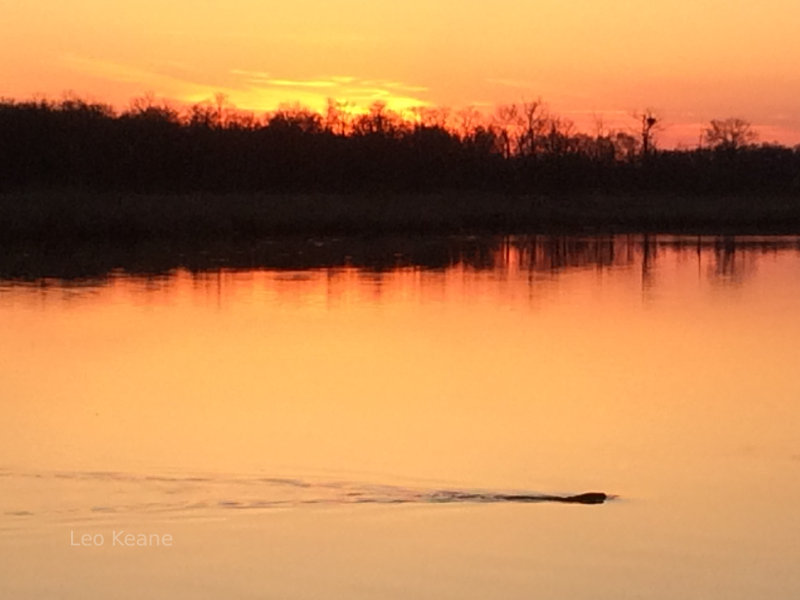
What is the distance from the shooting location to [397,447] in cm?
845

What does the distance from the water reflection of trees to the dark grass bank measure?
156 centimetres

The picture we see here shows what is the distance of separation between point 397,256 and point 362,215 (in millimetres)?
8834

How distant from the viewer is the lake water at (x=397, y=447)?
627cm

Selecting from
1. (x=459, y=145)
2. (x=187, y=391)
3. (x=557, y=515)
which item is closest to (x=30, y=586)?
(x=557, y=515)

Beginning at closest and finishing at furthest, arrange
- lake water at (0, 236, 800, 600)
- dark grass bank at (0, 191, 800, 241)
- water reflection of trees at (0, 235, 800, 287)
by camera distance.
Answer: lake water at (0, 236, 800, 600) → water reflection of trees at (0, 235, 800, 287) → dark grass bank at (0, 191, 800, 241)

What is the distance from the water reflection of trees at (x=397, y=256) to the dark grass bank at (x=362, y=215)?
156 cm

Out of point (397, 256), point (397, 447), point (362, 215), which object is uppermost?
point (362, 215)

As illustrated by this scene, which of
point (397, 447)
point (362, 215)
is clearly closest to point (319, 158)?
point (362, 215)

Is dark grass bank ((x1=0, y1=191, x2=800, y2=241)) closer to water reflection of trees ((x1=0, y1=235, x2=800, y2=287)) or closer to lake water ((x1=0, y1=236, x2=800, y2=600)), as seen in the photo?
water reflection of trees ((x1=0, y1=235, x2=800, y2=287))

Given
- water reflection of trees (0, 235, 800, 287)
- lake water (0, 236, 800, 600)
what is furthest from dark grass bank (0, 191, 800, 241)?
lake water (0, 236, 800, 600)

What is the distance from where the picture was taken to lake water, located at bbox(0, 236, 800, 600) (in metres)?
6.27

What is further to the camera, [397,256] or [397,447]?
[397,256]

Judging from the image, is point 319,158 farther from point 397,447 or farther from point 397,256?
point 397,447

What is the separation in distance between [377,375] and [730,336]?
14.3ft
